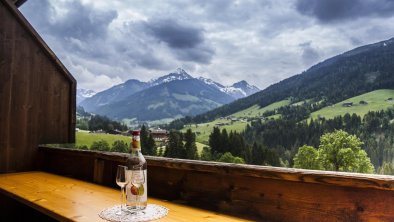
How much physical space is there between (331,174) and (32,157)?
3028 mm

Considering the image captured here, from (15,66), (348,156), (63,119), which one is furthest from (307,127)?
(15,66)

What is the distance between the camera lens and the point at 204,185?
1.90 meters

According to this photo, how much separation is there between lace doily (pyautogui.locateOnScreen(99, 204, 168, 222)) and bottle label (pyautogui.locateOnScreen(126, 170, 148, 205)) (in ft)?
0.23

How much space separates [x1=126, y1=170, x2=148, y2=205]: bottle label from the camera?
159 centimetres

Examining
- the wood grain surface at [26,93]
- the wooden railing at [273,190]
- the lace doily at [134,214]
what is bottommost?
the lace doily at [134,214]

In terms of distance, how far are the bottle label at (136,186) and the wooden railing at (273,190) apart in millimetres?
403

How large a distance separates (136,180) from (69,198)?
697 mm

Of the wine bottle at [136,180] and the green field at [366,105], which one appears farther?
the green field at [366,105]

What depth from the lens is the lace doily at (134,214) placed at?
4.92 ft

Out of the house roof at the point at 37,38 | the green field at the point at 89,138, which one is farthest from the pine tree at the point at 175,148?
the house roof at the point at 37,38

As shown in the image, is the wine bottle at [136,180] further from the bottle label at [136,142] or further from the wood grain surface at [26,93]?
the wood grain surface at [26,93]

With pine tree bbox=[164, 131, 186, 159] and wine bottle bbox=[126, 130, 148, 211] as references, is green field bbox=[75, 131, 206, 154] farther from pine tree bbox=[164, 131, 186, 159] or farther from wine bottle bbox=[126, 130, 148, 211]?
wine bottle bbox=[126, 130, 148, 211]

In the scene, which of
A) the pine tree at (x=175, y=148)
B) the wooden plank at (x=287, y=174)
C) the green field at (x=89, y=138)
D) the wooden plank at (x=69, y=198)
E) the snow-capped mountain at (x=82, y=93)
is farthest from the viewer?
the snow-capped mountain at (x=82, y=93)

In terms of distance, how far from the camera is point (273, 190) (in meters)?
1.59
